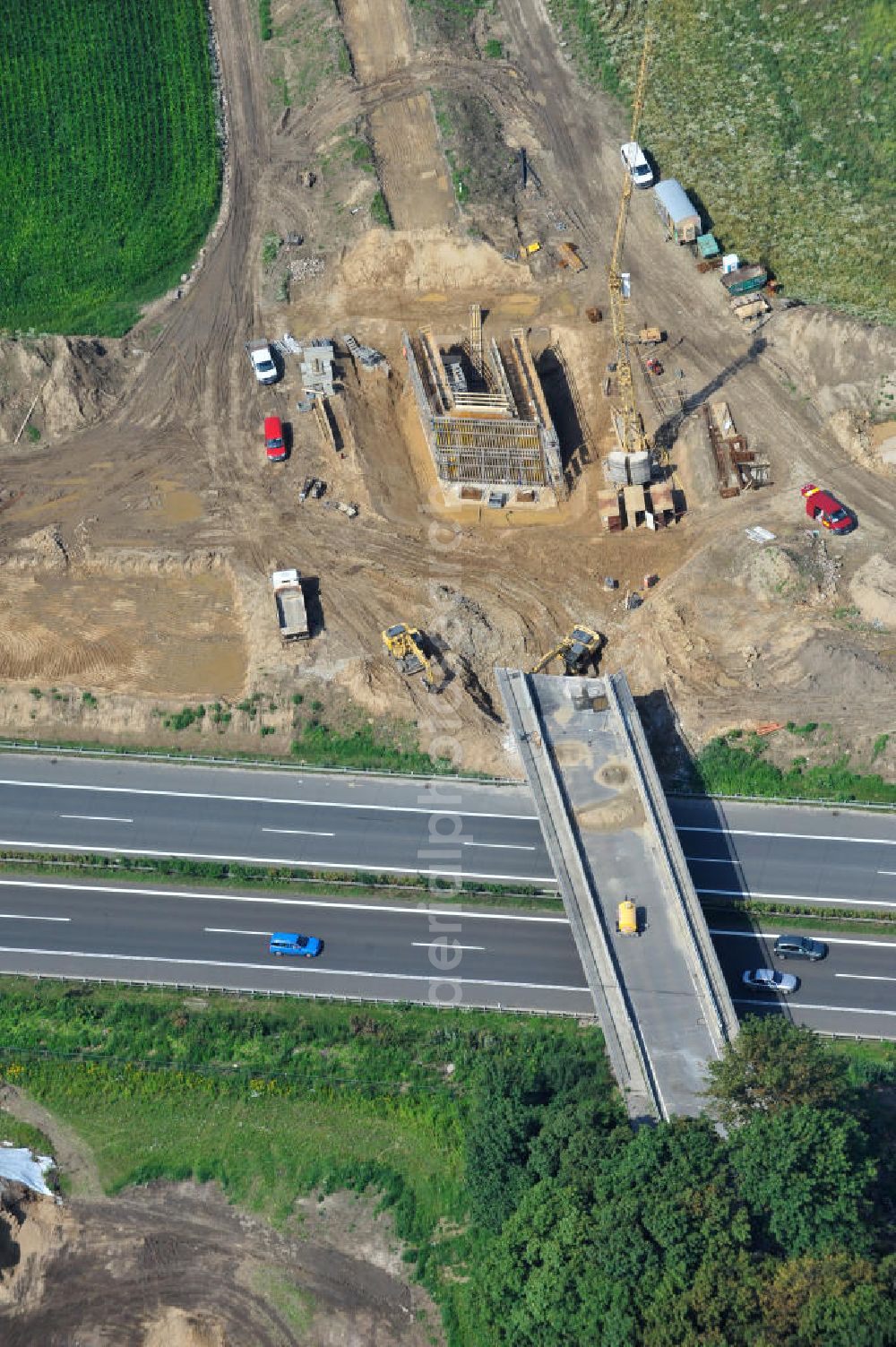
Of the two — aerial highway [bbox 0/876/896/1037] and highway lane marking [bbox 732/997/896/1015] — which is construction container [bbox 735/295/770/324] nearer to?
aerial highway [bbox 0/876/896/1037]

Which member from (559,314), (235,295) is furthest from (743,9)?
(235,295)

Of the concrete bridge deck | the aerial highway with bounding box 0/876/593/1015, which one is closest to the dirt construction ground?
the concrete bridge deck

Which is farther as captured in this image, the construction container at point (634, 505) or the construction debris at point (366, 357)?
the construction debris at point (366, 357)

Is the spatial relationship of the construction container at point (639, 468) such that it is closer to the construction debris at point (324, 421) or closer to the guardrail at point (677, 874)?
the guardrail at point (677, 874)

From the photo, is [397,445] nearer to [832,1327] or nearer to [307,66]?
[307,66]

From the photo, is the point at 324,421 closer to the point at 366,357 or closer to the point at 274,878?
the point at 366,357

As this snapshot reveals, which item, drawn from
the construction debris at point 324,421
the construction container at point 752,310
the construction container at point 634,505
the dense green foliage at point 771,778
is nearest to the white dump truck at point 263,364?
the construction debris at point 324,421
